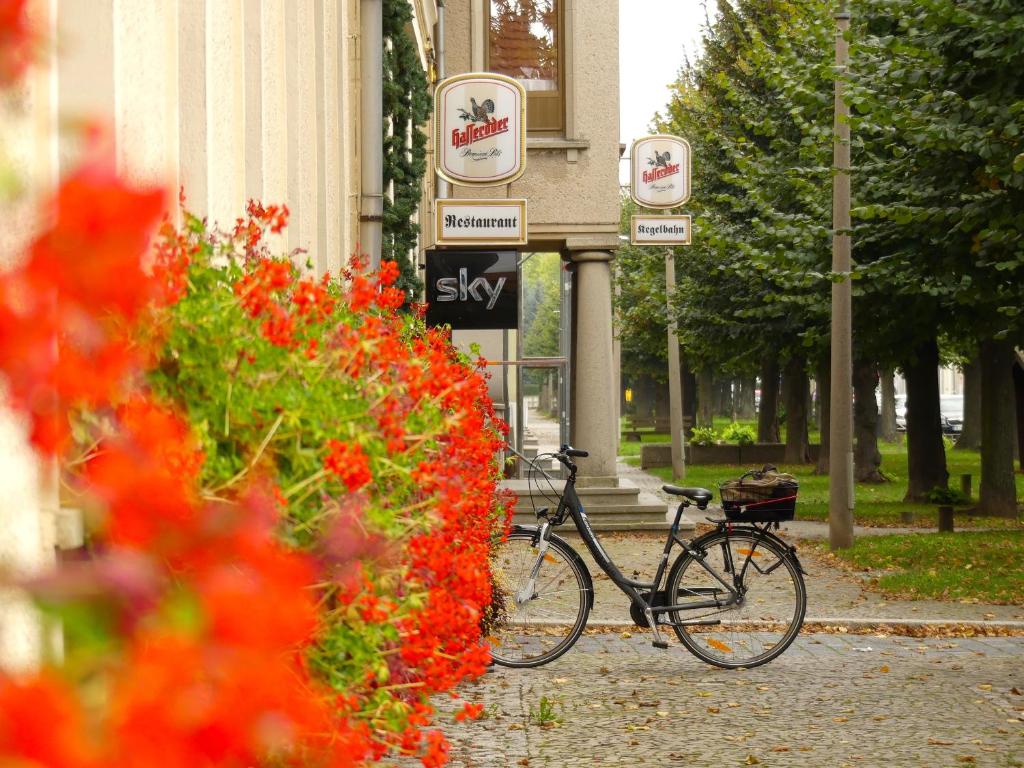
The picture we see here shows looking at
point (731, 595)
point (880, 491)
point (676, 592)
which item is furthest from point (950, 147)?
point (880, 491)

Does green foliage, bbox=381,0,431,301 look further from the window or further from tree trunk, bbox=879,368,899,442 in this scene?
tree trunk, bbox=879,368,899,442

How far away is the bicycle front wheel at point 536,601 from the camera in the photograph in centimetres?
895

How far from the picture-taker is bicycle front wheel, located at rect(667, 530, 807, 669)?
9055 mm

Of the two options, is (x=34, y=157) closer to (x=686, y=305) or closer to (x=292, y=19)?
(x=292, y=19)

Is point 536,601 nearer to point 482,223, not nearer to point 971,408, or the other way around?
point 482,223

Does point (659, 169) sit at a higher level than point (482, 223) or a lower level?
higher

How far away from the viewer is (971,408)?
47344mm

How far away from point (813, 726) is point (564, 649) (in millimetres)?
1911

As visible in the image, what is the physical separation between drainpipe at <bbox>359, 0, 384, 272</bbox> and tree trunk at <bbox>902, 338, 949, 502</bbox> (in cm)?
1511

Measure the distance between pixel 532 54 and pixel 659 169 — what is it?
331 centimetres

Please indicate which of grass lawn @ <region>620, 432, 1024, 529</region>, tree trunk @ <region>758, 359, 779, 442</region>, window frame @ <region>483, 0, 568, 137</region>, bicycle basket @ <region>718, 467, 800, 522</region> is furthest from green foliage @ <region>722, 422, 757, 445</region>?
bicycle basket @ <region>718, 467, 800, 522</region>

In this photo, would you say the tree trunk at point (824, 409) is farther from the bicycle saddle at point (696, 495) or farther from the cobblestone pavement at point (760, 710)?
the bicycle saddle at point (696, 495)

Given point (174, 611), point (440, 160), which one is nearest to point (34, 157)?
point (174, 611)

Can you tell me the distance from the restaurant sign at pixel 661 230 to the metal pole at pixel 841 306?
6.37 m
